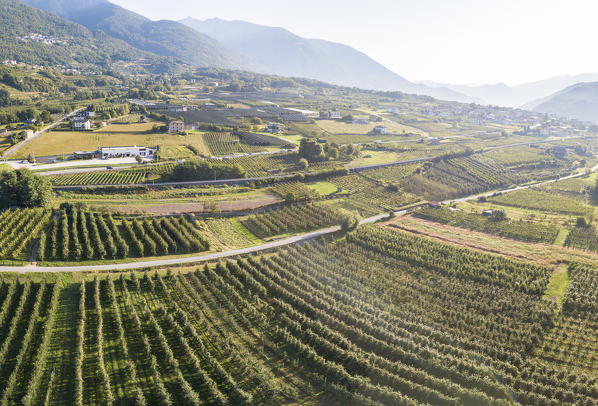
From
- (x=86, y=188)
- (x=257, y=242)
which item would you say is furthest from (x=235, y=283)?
(x=86, y=188)

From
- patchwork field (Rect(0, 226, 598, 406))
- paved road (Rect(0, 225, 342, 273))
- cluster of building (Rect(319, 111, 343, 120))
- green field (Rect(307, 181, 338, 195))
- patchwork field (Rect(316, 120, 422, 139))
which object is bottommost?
patchwork field (Rect(0, 226, 598, 406))

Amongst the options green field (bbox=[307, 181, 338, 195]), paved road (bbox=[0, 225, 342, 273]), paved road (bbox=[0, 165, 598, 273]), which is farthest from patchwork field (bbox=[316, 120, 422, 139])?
paved road (bbox=[0, 225, 342, 273])

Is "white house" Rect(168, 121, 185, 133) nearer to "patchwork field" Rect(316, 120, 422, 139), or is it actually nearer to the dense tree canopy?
"patchwork field" Rect(316, 120, 422, 139)

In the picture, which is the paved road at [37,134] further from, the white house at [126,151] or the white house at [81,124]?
the white house at [126,151]

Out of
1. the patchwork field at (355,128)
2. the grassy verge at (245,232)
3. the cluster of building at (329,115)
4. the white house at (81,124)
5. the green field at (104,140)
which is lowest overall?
the grassy verge at (245,232)

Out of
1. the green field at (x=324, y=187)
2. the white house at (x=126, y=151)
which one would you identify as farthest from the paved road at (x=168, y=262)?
the white house at (x=126, y=151)
